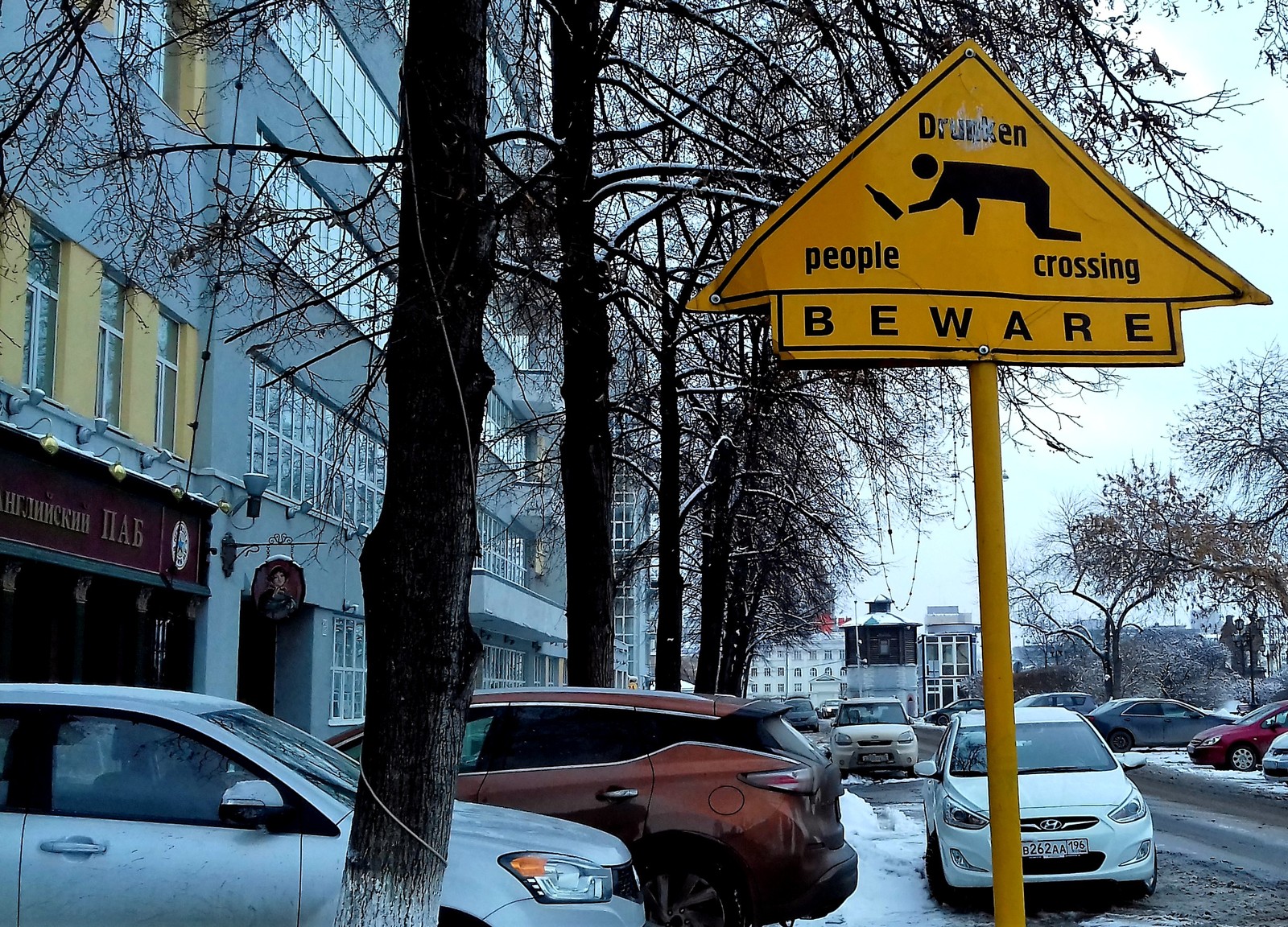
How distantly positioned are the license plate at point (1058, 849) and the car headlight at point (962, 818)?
0.37 meters

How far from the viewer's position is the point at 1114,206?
3754 millimetres

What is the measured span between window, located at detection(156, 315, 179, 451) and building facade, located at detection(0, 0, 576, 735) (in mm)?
43

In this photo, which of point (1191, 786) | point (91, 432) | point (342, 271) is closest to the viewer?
point (342, 271)

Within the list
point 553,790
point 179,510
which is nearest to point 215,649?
point 179,510

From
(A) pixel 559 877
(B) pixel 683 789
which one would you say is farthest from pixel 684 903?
(A) pixel 559 877

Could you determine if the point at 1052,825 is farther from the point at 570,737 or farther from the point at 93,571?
the point at 93,571

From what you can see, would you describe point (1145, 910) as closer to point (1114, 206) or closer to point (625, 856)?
point (625, 856)

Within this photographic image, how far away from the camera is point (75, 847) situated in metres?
5.33

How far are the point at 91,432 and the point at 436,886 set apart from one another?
38.5 feet

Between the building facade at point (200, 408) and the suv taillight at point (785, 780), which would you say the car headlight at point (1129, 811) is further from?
the building facade at point (200, 408)

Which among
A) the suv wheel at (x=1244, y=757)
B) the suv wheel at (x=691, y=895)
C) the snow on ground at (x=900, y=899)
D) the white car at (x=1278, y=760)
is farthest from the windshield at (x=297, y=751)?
the suv wheel at (x=1244, y=757)

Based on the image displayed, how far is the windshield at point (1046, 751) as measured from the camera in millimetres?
11477

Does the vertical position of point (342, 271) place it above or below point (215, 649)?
above

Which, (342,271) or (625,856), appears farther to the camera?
(342,271)
